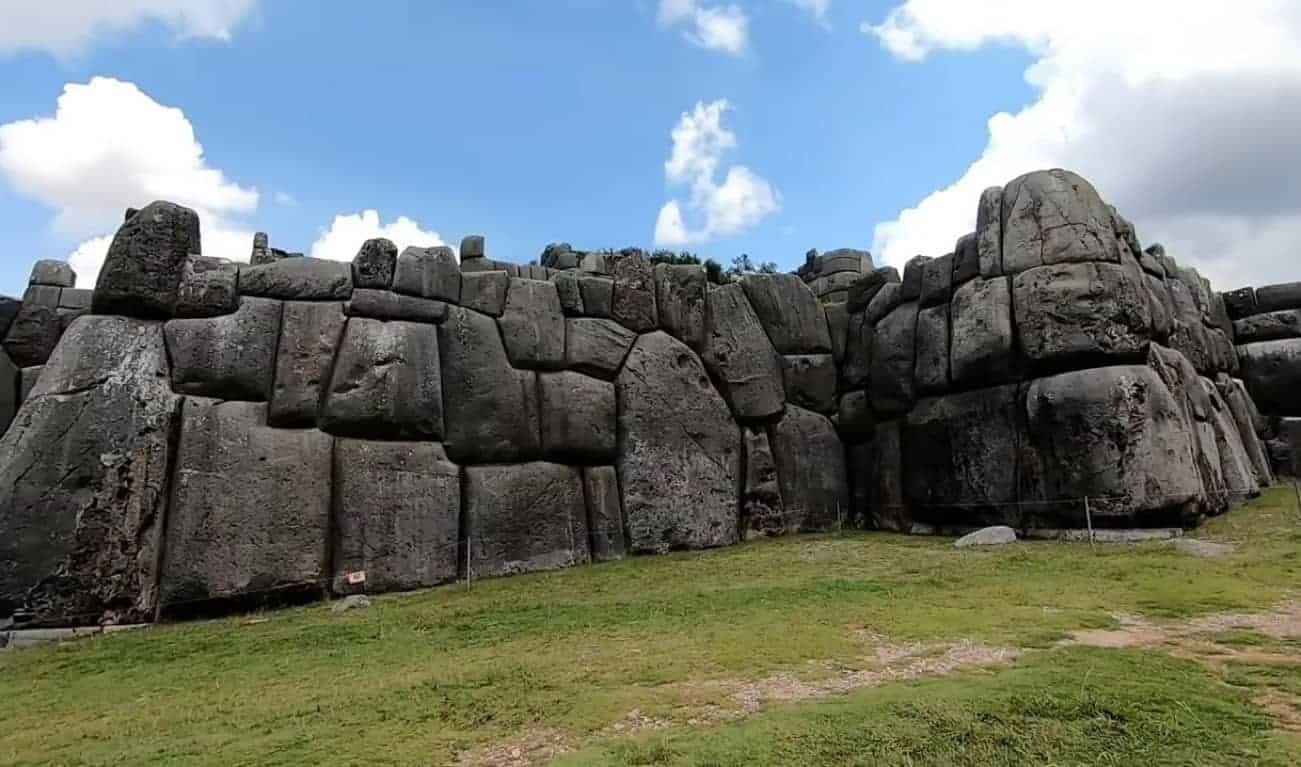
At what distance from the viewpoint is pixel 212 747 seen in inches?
176

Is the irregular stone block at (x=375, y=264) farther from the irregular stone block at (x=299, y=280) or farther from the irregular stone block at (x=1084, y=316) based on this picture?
the irregular stone block at (x=1084, y=316)

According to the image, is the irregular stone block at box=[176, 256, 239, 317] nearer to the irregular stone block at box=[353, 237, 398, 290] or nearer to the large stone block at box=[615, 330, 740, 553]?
the irregular stone block at box=[353, 237, 398, 290]

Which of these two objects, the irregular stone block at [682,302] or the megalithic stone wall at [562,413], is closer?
the megalithic stone wall at [562,413]

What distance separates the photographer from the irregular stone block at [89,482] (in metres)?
8.60

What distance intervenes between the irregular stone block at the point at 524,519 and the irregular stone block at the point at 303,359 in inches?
92.6

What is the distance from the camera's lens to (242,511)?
958 centimetres

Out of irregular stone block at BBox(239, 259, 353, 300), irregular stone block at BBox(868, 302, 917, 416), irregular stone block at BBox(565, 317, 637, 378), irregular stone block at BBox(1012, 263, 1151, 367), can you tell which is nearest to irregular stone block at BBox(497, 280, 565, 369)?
irregular stone block at BBox(565, 317, 637, 378)

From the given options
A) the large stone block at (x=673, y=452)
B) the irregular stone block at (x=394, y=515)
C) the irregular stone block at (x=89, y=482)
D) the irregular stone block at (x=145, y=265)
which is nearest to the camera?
the irregular stone block at (x=89, y=482)

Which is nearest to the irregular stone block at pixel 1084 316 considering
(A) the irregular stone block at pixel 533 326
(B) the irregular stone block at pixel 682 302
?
(B) the irregular stone block at pixel 682 302

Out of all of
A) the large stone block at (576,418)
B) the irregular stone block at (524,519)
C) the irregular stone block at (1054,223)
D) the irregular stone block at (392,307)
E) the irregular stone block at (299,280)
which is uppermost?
the irregular stone block at (1054,223)

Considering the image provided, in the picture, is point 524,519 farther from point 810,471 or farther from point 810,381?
point 810,381

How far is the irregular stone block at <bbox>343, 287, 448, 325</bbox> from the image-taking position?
11.1 m

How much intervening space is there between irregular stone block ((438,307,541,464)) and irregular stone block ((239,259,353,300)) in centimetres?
153

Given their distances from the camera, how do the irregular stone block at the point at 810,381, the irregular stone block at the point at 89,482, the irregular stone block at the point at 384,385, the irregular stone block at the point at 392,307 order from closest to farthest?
the irregular stone block at the point at 89,482 → the irregular stone block at the point at 384,385 → the irregular stone block at the point at 392,307 → the irregular stone block at the point at 810,381
